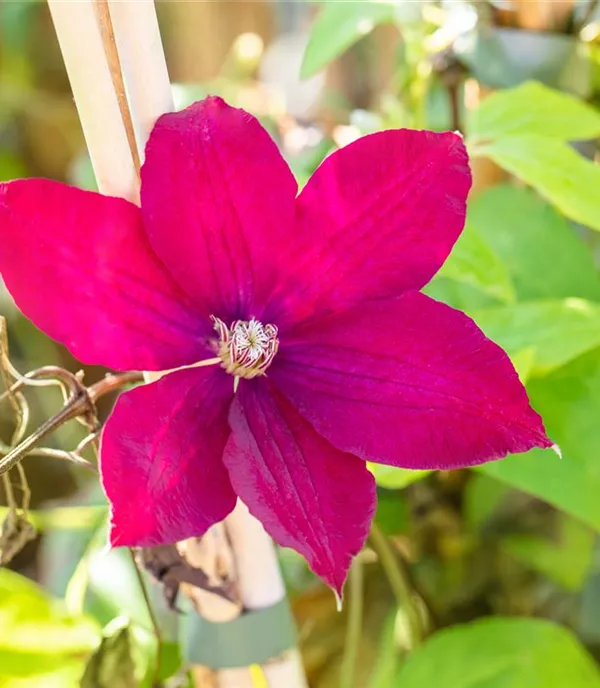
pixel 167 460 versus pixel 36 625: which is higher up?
pixel 167 460

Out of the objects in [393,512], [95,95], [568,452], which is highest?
[95,95]

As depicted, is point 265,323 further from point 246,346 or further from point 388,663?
point 388,663

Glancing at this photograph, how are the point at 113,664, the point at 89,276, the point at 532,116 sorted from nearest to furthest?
1. the point at 89,276
2. the point at 113,664
3. the point at 532,116

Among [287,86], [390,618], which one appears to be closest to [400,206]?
[390,618]

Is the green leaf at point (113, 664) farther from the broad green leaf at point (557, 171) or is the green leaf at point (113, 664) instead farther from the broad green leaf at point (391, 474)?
the broad green leaf at point (557, 171)

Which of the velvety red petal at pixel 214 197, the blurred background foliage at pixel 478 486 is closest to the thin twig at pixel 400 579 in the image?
the blurred background foliage at pixel 478 486

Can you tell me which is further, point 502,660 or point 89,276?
point 502,660

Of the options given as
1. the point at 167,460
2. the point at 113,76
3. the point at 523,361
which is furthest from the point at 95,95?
the point at 523,361

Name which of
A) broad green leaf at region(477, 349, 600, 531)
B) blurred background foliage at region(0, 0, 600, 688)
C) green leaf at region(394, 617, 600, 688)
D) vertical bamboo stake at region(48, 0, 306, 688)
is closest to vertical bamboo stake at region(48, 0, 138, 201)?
vertical bamboo stake at region(48, 0, 306, 688)

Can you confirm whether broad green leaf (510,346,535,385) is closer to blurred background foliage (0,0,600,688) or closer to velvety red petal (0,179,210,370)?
blurred background foliage (0,0,600,688)
